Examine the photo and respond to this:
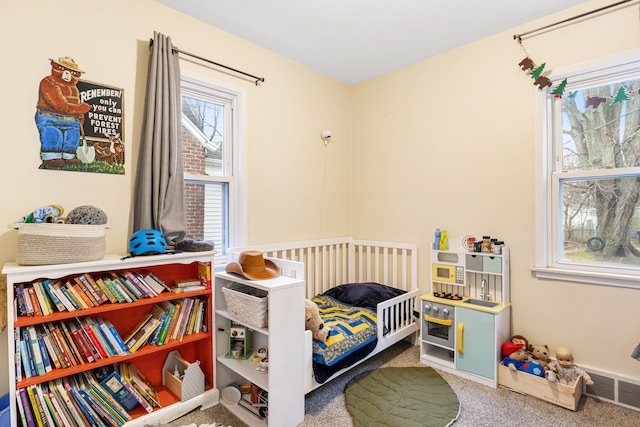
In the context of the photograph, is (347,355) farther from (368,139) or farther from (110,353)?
(368,139)

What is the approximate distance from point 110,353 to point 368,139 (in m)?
2.69

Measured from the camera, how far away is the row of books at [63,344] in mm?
1518

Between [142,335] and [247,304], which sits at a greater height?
[247,304]

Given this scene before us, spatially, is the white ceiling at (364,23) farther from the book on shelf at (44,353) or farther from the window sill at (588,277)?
the book on shelf at (44,353)

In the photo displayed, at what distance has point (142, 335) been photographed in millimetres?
1868

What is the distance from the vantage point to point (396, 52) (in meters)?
2.81

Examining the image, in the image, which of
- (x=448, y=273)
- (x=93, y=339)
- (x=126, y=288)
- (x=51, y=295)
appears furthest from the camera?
(x=448, y=273)

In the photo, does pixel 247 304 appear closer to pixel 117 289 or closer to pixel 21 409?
pixel 117 289

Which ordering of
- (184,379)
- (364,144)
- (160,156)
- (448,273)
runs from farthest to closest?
(364,144) → (448,273) → (160,156) → (184,379)

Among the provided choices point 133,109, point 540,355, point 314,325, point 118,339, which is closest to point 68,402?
point 118,339

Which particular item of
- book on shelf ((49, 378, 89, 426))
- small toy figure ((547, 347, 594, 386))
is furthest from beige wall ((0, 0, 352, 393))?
small toy figure ((547, 347, 594, 386))

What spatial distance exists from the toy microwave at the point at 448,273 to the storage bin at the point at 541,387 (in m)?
0.63

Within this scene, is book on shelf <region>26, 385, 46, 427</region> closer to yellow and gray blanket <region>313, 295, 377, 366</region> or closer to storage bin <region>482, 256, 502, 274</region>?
yellow and gray blanket <region>313, 295, 377, 366</region>

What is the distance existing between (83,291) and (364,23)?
2393 millimetres
